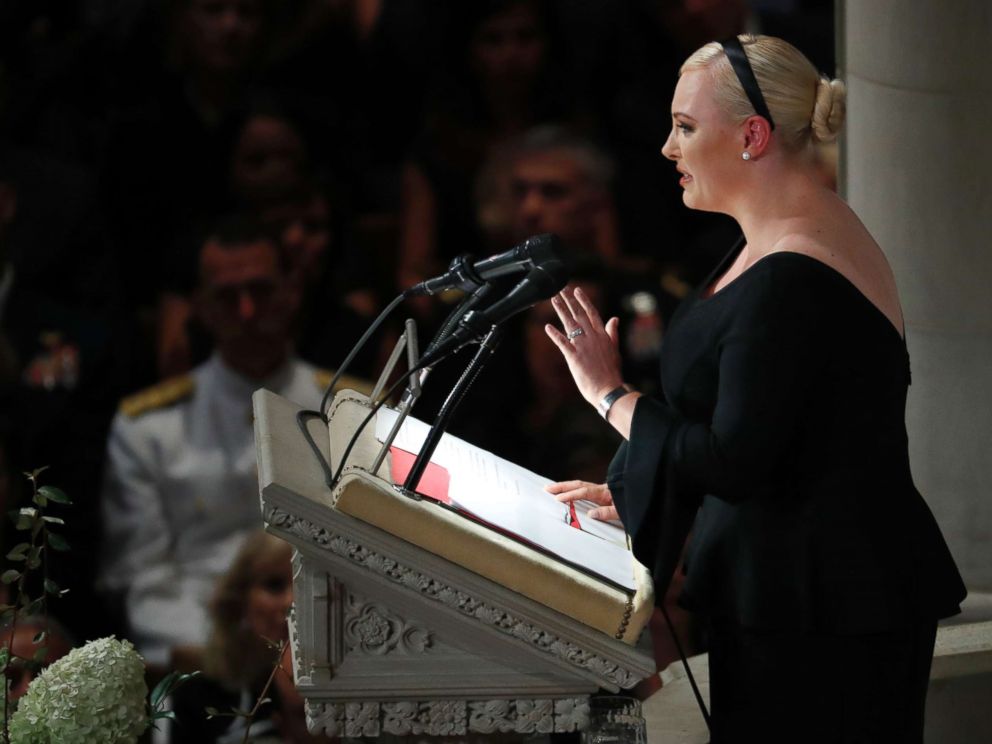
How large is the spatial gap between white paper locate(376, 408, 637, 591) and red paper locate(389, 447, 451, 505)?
13mm

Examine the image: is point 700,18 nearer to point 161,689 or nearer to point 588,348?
point 588,348

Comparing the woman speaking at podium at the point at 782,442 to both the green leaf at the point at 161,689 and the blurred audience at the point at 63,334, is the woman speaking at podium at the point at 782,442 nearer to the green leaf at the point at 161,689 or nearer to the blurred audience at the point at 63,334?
the green leaf at the point at 161,689

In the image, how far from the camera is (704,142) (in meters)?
2.39

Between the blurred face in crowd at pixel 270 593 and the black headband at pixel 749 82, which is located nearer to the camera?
the black headband at pixel 749 82

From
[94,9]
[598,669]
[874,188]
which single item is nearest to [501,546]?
[598,669]

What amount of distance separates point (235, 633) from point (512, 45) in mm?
2941

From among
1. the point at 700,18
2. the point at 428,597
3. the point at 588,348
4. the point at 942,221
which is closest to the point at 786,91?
the point at 588,348

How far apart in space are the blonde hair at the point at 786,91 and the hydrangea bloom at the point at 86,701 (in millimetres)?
1239

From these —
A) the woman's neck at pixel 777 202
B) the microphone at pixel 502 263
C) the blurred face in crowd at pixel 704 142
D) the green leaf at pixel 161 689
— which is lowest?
the green leaf at pixel 161 689

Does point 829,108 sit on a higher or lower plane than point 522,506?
higher

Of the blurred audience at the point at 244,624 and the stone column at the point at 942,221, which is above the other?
the stone column at the point at 942,221

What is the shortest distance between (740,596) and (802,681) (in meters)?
0.16

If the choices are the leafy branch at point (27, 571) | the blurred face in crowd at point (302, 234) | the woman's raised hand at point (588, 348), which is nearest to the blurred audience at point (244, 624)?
the blurred face in crowd at point (302, 234)

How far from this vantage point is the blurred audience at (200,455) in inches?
271
